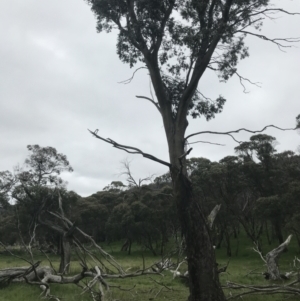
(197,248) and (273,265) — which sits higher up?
(197,248)

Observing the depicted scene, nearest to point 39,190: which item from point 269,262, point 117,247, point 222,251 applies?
point 269,262

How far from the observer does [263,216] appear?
22125mm

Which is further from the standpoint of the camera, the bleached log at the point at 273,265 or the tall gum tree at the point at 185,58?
the bleached log at the point at 273,265

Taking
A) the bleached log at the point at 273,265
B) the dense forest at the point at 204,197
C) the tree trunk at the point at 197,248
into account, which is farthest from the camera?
the dense forest at the point at 204,197

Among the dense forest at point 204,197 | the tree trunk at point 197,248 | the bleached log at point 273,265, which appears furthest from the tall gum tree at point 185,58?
the dense forest at point 204,197

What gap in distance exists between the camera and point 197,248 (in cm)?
610

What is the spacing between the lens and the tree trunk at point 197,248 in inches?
233

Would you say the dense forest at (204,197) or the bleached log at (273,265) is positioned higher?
the dense forest at (204,197)

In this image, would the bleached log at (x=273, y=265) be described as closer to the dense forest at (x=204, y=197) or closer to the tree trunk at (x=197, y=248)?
the tree trunk at (x=197, y=248)

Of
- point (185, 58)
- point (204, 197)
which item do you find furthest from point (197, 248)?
point (204, 197)

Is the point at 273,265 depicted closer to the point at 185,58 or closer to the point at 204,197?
the point at 185,58

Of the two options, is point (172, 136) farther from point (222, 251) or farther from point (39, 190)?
point (222, 251)

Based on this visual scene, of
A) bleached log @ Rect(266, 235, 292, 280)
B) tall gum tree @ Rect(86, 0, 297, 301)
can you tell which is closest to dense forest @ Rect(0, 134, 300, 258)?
bleached log @ Rect(266, 235, 292, 280)

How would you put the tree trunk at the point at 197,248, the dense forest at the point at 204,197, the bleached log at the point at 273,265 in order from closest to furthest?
the tree trunk at the point at 197,248 → the bleached log at the point at 273,265 → the dense forest at the point at 204,197
